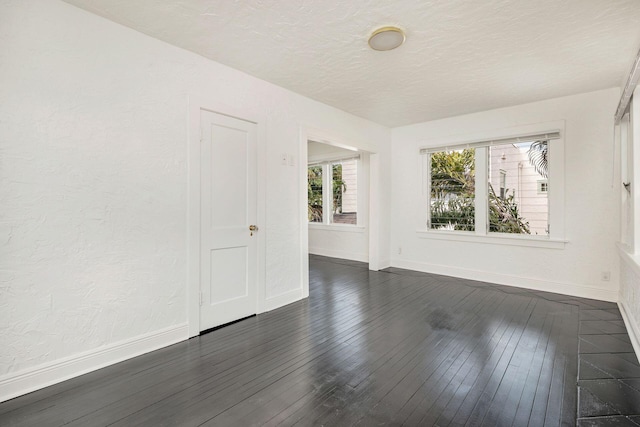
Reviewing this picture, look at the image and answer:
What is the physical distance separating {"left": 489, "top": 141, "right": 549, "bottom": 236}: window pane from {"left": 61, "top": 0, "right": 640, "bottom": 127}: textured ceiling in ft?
2.86

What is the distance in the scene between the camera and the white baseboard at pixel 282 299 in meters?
3.52

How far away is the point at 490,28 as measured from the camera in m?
2.45

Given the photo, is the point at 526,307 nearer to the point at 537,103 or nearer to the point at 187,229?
the point at 537,103

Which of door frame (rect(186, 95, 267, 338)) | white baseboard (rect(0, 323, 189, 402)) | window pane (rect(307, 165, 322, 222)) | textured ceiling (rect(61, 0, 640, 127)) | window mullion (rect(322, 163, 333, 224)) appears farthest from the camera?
window pane (rect(307, 165, 322, 222))

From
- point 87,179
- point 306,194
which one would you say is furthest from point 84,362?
point 306,194

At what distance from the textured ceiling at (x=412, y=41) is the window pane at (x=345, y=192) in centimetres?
275

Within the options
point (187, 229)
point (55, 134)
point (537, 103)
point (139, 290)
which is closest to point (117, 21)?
point (55, 134)

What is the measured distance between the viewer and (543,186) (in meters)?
4.28

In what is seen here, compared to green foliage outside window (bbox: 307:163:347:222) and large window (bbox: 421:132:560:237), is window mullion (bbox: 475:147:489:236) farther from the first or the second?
green foliage outside window (bbox: 307:163:347:222)

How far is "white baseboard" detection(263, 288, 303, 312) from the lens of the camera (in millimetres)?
3523

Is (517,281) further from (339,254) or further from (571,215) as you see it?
(339,254)

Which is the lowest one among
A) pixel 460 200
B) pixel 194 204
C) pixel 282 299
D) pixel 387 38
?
pixel 282 299

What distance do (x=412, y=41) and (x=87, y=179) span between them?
2857 millimetres

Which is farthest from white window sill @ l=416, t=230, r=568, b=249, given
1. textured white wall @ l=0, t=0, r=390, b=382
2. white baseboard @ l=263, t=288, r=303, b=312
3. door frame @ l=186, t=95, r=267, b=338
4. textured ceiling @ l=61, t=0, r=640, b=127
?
textured white wall @ l=0, t=0, r=390, b=382
